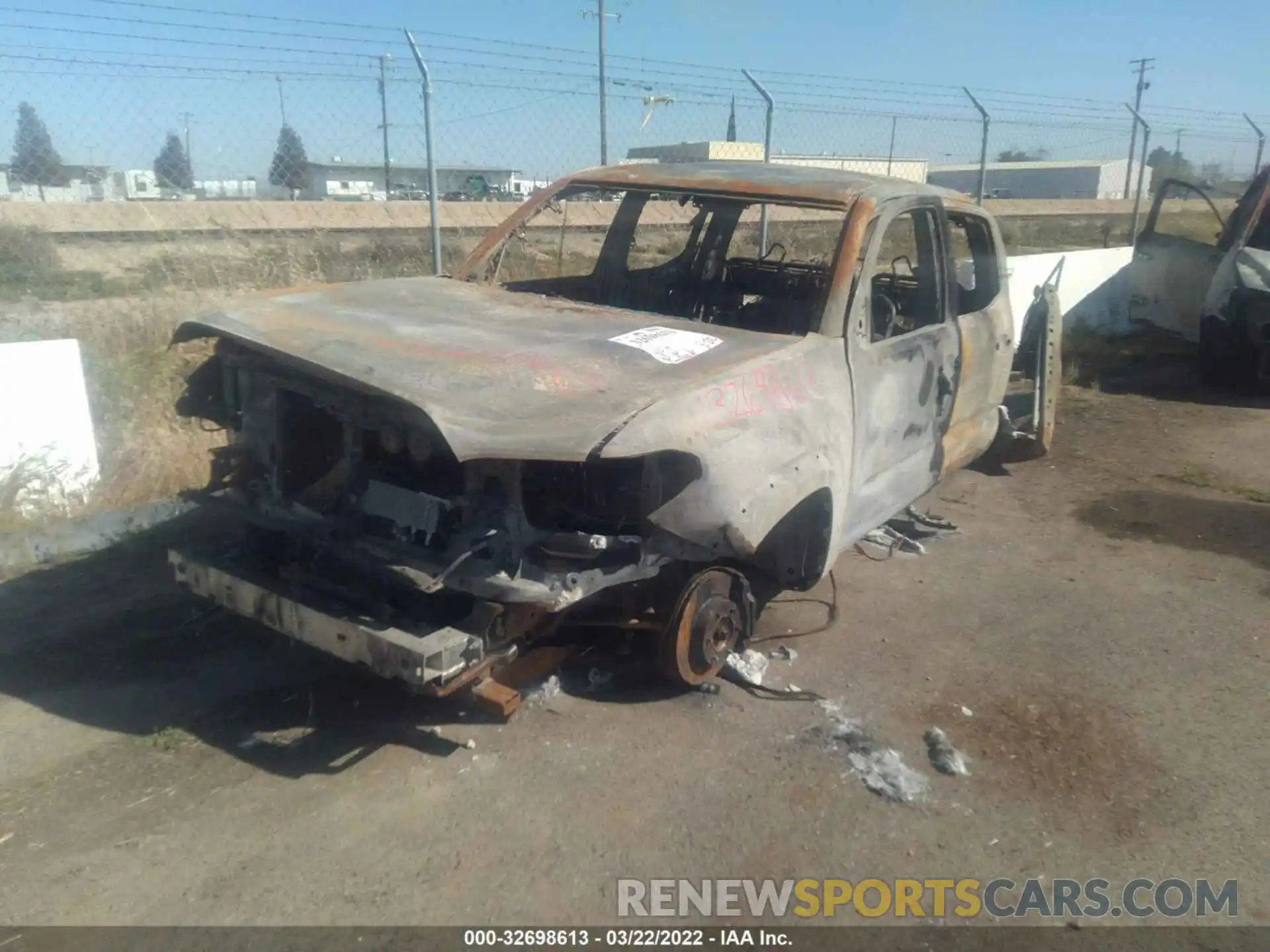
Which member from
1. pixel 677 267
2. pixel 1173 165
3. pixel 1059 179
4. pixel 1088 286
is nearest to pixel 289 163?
pixel 677 267

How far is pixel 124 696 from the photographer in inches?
148

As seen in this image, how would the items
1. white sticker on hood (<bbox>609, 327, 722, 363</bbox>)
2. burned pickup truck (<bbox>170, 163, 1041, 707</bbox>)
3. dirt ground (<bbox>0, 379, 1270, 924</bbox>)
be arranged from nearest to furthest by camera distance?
dirt ground (<bbox>0, 379, 1270, 924</bbox>) < burned pickup truck (<bbox>170, 163, 1041, 707</bbox>) < white sticker on hood (<bbox>609, 327, 722, 363</bbox>)

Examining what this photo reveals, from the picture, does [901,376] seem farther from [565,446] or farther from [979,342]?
[565,446]

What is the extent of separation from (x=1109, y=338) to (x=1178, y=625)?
8.00 m

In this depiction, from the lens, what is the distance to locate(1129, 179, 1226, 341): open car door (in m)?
10.5

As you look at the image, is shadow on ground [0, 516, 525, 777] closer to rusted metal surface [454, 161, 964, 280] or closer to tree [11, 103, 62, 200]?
rusted metal surface [454, 161, 964, 280]

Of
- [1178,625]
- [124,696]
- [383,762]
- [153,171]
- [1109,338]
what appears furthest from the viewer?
[1109,338]

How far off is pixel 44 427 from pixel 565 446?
12.2 ft

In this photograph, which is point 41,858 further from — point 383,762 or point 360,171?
point 360,171

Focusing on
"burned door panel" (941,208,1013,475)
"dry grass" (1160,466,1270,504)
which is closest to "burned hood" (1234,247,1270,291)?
"dry grass" (1160,466,1270,504)

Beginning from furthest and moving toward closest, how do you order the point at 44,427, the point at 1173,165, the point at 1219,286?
the point at 1173,165 < the point at 1219,286 < the point at 44,427

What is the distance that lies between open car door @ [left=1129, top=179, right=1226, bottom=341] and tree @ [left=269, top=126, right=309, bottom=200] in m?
8.41

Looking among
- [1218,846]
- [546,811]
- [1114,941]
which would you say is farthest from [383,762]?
[1218,846]

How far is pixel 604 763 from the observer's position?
342 centimetres
